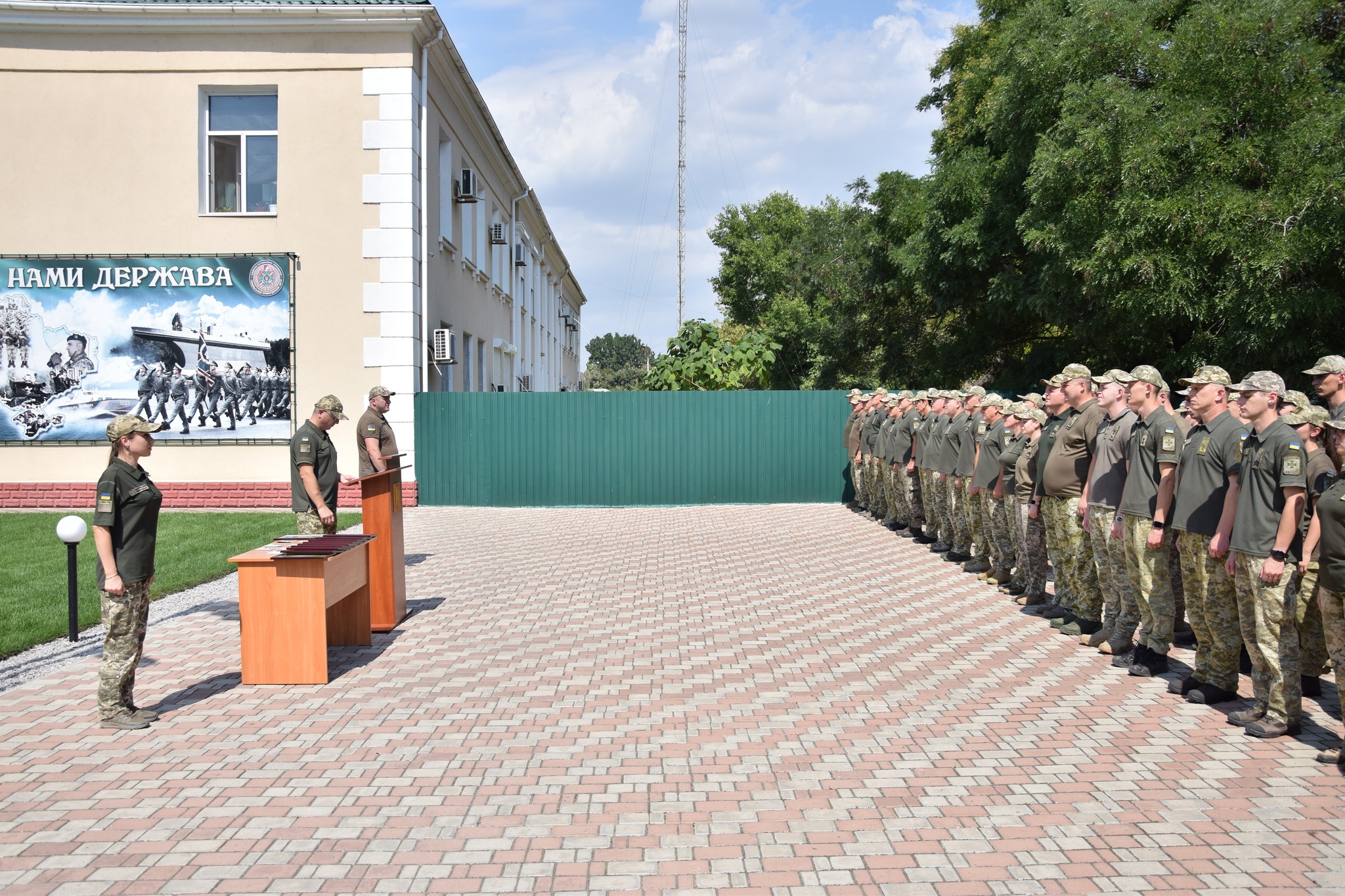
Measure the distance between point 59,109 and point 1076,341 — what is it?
1867 centimetres

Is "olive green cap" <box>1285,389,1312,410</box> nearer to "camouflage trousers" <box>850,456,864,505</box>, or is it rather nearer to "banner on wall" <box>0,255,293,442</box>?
"camouflage trousers" <box>850,456,864,505</box>

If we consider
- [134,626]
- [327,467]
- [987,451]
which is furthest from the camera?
[987,451]

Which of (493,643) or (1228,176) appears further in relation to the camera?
(1228,176)

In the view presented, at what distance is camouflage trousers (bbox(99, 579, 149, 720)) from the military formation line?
663 centimetres

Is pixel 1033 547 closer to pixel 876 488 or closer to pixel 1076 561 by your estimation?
pixel 1076 561

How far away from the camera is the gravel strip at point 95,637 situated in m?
6.89

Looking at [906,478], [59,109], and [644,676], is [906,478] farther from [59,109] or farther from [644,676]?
[59,109]

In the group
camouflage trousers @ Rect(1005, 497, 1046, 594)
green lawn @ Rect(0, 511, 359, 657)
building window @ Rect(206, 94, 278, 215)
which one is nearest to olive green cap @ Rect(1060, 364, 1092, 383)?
camouflage trousers @ Rect(1005, 497, 1046, 594)

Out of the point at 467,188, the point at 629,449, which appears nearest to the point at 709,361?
the point at 629,449

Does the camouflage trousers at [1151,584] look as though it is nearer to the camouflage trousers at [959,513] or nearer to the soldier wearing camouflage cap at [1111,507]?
the soldier wearing camouflage cap at [1111,507]

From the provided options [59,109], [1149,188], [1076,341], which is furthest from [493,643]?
[1076,341]

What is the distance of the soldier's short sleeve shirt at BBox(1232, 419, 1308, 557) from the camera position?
215 inches

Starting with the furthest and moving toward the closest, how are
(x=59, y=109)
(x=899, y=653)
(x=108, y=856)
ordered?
(x=59, y=109), (x=899, y=653), (x=108, y=856)

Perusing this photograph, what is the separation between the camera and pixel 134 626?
585 cm
